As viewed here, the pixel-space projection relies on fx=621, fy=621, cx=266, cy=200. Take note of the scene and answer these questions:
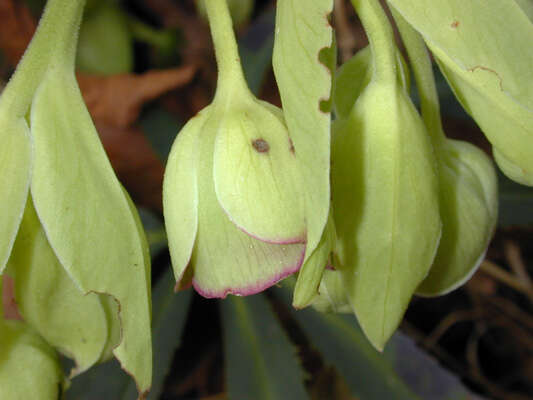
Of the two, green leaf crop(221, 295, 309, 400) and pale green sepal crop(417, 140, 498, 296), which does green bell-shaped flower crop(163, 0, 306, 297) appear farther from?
green leaf crop(221, 295, 309, 400)

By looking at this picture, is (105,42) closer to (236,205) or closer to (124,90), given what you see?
(124,90)

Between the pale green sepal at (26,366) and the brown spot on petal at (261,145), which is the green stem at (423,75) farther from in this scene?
the pale green sepal at (26,366)

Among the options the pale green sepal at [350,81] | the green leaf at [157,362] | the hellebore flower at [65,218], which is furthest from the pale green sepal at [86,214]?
the green leaf at [157,362]

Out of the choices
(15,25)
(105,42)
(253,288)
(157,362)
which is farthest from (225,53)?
(15,25)

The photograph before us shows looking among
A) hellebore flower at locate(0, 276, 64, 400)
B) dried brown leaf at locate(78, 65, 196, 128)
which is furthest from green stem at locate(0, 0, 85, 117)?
dried brown leaf at locate(78, 65, 196, 128)

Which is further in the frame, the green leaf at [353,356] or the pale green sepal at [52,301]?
the green leaf at [353,356]

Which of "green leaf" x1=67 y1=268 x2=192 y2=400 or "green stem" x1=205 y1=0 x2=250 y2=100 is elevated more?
"green stem" x1=205 y1=0 x2=250 y2=100
